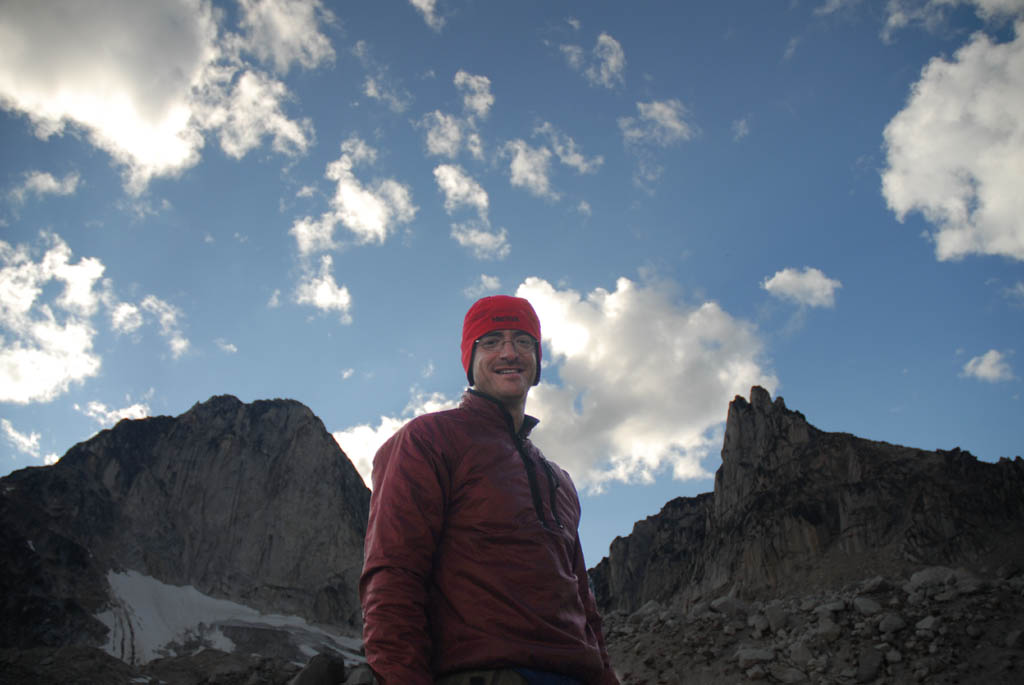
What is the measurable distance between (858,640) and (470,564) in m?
11.7

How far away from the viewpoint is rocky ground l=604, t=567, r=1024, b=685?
404 inches

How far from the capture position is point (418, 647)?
7.89 feet

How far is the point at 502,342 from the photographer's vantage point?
3559 millimetres

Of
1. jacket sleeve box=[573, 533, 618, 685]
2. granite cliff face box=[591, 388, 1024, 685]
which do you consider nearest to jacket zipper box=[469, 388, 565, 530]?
jacket sleeve box=[573, 533, 618, 685]

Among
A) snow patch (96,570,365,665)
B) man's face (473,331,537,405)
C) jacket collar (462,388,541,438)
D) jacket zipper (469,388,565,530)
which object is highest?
man's face (473,331,537,405)

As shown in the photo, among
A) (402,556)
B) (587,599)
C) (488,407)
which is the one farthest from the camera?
(587,599)

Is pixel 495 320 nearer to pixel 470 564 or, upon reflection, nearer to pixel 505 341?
pixel 505 341

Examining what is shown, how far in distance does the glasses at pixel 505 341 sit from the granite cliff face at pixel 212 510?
107m

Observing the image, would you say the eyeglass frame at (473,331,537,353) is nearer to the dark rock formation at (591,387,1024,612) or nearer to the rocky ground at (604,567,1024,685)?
the rocky ground at (604,567,1024,685)

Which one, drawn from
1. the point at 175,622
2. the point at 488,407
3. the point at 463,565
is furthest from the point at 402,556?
the point at 175,622

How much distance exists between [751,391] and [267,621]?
269 ft

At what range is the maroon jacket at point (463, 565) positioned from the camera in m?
2.46

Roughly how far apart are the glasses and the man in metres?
0.28

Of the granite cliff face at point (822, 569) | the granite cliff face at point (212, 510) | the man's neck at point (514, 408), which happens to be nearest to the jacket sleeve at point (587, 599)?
the man's neck at point (514, 408)
